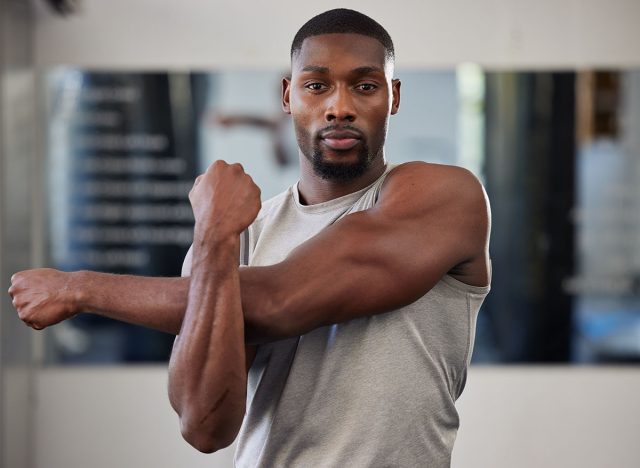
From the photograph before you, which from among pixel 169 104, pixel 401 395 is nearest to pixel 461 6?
pixel 169 104

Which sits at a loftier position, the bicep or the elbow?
the bicep

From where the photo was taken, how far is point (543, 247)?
335 cm

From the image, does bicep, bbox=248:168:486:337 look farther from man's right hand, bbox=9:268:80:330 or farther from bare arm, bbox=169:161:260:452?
man's right hand, bbox=9:268:80:330

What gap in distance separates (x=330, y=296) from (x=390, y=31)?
94.9 inches

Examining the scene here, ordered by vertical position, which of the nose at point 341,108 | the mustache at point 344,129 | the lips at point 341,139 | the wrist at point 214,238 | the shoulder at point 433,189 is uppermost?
the nose at point 341,108

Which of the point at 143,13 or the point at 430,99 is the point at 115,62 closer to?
the point at 143,13

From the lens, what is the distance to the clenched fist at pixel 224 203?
110 cm

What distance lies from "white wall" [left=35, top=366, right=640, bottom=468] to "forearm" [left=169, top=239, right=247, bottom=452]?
2.33 m

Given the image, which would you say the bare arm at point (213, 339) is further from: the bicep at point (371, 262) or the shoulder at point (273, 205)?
the shoulder at point (273, 205)

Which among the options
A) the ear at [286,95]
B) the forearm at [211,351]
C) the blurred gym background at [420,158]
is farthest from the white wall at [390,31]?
the forearm at [211,351]

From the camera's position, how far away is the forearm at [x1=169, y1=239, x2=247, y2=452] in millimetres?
1062

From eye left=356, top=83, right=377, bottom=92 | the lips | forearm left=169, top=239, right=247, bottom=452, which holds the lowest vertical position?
forearm left=169, top=239, right=247, bottom=452

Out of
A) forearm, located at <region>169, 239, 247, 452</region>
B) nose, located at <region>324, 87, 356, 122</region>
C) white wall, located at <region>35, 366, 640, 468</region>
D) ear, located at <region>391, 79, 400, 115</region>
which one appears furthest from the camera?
white wall, located at <region>35, 366, 640, 468</region>

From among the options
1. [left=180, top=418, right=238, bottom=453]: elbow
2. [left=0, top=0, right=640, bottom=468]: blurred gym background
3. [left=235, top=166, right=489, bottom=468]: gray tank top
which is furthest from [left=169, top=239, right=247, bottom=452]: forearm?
[left=0, top=0, right=640, bottom=468]: blurred gym background
